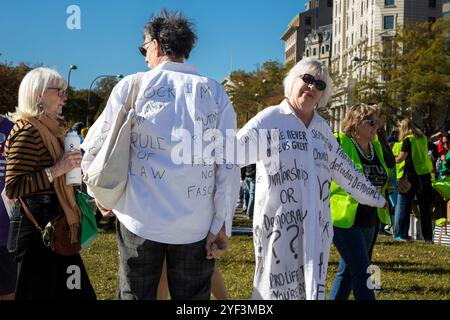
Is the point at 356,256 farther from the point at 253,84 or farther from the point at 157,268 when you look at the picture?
the point at 253,84

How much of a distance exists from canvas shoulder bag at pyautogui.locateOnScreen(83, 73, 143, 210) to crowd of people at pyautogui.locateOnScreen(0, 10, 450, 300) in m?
0.05

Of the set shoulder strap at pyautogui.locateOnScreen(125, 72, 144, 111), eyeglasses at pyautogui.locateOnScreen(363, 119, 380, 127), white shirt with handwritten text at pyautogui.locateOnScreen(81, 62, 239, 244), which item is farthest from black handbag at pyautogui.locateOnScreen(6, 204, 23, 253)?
eyeglasses at pyautogui.locateOnScreen(363, 119, 380, 127)

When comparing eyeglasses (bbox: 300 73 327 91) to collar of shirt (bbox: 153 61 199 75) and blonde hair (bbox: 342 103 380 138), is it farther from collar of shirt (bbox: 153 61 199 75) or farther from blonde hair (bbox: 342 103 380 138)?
blonde hair (bbox: 342 103 380 138)

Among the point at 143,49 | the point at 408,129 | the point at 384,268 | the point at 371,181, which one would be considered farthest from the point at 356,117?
the point at 408,129

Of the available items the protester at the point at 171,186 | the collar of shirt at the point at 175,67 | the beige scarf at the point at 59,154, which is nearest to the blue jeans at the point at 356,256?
the protester at the point at 171,186

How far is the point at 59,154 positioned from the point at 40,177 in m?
0.20

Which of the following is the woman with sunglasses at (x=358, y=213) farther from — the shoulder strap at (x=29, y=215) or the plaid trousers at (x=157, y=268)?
the shoulder strap at (x=29, y=215)

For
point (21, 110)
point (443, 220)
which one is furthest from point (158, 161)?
point (443, 220)

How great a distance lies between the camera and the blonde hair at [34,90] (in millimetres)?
3686

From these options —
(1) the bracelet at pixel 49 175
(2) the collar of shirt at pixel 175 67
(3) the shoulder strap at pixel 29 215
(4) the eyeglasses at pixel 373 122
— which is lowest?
(3) the shoulder strap at pixel 29 215

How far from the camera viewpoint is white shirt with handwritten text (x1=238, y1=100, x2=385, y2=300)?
11.9ft

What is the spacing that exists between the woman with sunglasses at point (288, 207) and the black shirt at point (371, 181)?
1.14 meters

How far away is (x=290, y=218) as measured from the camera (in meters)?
3.66

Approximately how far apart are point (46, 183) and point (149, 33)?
1080 millimetres
